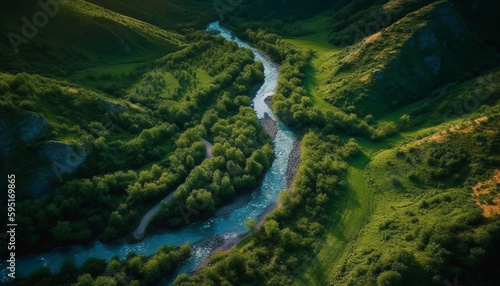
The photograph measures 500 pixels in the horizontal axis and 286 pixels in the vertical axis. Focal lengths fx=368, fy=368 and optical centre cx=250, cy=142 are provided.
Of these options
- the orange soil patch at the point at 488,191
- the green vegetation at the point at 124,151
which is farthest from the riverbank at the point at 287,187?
the orange soil patch at the point at 488,191

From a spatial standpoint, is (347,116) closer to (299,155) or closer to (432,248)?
(299,155)

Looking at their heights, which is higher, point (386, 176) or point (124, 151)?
point (124, 151)

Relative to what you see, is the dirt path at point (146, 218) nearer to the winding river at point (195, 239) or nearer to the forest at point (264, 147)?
the forest at point (264, 147)

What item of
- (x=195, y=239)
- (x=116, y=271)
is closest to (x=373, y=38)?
(x=195, y=239)

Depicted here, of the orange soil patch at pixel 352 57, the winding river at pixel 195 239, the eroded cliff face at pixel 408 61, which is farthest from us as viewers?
the orange soil patch at pixel 352 57

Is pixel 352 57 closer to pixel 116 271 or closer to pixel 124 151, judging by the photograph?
pixel 124 151

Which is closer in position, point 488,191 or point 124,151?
point 488,191

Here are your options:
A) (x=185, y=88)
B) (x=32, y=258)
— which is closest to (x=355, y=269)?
(x=32, y=258)
